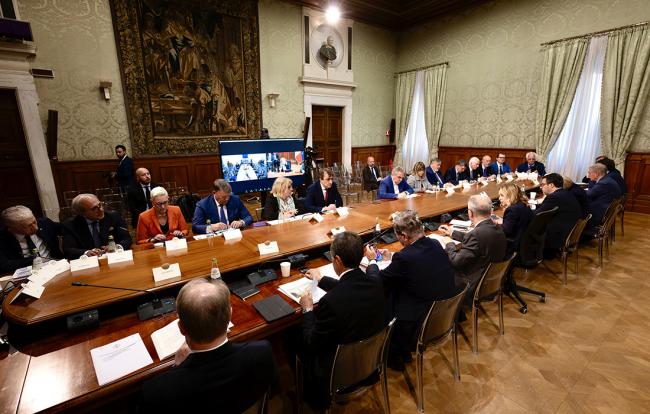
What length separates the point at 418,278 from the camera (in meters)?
2.04

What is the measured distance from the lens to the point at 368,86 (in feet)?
33.4

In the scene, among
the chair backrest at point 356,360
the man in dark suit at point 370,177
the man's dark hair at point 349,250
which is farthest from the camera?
the man in dark suit at point 370,177

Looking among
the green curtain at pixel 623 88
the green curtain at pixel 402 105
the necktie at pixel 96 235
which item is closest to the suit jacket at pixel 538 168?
the green curtain at pixel 623 88

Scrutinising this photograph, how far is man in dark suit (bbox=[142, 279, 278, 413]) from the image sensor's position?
1.08 meters

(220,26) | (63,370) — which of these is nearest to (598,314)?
(63,370)

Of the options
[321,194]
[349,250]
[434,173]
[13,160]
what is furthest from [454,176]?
[13,160]

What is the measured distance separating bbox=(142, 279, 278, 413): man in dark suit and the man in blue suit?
13.3 feet

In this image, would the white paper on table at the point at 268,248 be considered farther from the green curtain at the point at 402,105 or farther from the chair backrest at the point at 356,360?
the green curtain at the point at 402,105

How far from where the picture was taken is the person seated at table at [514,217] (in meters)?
3.23

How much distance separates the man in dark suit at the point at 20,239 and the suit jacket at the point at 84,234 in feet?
0.67

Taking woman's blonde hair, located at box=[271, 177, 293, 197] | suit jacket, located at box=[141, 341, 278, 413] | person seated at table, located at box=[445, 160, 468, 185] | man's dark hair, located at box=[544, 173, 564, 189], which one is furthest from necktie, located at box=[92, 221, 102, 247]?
person seated at table, located at box=[445, 160, 468, 185]

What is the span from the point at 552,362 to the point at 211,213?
142 inches

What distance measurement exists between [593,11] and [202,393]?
9.53 metres

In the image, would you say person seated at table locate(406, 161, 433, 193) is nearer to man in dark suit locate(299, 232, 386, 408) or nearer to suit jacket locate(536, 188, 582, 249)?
suit jacket locate(536, 188, 582, 249)
